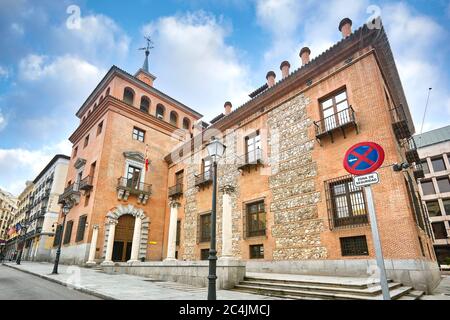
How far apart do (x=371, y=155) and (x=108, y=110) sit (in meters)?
21.3

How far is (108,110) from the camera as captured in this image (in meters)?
21.9

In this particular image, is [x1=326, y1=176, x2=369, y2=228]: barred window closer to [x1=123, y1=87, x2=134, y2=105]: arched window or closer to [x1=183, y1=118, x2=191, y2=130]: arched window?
[x1=123, y1=87, x2=134, y2=105]: arched window

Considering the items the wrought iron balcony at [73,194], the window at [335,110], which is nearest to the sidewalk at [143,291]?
the window at [335,110]

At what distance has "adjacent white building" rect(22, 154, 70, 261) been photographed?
29234 millimetres

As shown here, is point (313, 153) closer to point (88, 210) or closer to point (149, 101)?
point (88, 210)

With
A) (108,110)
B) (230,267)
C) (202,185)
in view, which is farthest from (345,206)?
(108,110)

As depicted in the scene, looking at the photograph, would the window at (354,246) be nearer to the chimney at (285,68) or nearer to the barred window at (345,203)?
the barred window at (345,203)

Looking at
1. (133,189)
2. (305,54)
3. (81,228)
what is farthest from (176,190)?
(305,54)

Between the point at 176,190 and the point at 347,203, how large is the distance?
14010mm

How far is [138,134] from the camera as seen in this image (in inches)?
933

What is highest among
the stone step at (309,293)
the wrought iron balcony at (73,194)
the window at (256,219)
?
the wrought iron balcony at (73,194)

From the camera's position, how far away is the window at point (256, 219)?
13953mm

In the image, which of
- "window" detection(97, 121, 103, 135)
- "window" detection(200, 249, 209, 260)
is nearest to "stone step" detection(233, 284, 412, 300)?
"window" detection(200, 249, 209, 260)

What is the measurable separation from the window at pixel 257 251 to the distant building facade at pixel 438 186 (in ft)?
100
